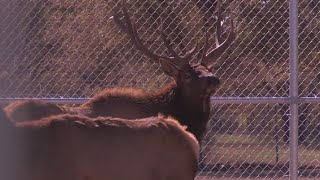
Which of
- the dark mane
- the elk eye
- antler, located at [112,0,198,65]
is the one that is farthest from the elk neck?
the dark mane

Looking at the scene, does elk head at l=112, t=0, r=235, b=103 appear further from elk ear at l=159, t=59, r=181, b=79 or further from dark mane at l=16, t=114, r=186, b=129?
dark mane at l=16, t=114, r=186, b=129

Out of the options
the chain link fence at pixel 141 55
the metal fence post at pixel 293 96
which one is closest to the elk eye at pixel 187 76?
the chain link fence at pixel 141 55

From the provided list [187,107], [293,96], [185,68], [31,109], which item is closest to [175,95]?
[187,107]

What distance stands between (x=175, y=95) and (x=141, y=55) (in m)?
2.22

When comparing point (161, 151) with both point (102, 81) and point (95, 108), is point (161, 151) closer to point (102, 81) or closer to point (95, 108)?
point (95, 108)

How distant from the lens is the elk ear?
8016 mm

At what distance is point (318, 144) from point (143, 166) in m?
7.96

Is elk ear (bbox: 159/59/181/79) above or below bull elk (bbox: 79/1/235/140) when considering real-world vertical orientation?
above

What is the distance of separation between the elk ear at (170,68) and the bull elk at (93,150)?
9.04 ft

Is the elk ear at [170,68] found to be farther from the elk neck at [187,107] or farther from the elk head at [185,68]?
the elk neck at [187,107]

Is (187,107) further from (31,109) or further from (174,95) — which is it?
(31,109)

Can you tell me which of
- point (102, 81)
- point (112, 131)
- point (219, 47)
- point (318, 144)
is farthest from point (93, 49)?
point (318, 144)

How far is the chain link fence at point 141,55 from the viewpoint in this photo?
7.68 meters

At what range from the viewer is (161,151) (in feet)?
16.7
